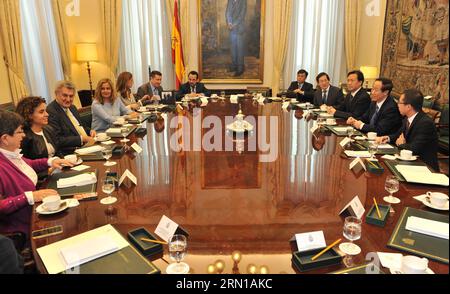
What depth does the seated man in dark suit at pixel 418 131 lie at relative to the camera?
2820 mm

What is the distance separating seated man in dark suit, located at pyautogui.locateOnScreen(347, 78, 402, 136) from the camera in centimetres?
373

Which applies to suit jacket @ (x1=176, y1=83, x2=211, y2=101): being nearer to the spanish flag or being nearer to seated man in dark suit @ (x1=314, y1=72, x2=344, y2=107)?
the spanish flag

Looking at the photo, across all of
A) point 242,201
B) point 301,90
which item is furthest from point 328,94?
point 242,201

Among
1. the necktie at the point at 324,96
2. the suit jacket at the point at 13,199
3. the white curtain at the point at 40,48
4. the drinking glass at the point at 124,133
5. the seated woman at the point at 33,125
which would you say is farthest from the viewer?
the white curtain at the point at 40,48

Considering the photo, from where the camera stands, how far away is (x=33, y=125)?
2.83 metres

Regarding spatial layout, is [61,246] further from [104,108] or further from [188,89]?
[188,89]

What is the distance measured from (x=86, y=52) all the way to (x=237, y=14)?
326 centimetres

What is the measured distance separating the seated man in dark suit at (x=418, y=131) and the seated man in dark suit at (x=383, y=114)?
2.10 ft

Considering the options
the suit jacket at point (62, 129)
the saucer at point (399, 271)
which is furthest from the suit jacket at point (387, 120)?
the suit jacket at point (62, 129)

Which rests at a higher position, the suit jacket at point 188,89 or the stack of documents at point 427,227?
the suit jacket at point 188,89

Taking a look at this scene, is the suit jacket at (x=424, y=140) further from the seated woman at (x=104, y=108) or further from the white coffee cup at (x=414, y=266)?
the seated woman at (x=104, y=108)

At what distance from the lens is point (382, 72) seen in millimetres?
6984
